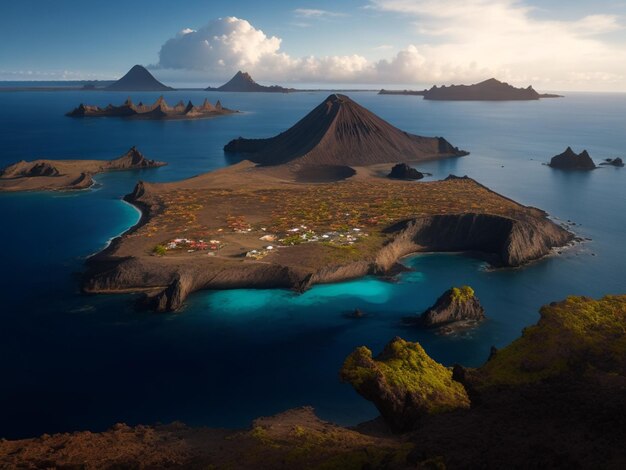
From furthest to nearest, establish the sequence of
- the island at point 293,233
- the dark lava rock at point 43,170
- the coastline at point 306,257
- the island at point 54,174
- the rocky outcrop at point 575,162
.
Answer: the rocky outcrop at point 575,162
the dark lava rock at point 43,170
the island at point 54,174
the island at point 293,233
the coastline at point 306,257

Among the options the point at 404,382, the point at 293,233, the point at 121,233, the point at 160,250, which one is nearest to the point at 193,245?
the point at 160,250

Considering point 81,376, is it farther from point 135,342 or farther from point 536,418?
point 536,418

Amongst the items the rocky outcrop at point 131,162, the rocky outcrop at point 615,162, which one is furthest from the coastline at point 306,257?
the rocky outcrop at point 615,162

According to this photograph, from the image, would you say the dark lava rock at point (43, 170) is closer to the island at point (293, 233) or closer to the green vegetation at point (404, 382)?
the island at point (293, 233)

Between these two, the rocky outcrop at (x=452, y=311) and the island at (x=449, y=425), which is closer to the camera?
the island at (x=449, y=425)

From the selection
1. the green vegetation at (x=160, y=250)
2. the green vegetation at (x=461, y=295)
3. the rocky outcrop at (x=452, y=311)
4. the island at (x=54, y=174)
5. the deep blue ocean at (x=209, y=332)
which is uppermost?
the island at (x=54, y=174)

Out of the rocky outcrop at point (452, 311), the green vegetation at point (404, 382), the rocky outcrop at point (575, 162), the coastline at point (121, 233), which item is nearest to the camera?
the green vegetation at point (404, 382)

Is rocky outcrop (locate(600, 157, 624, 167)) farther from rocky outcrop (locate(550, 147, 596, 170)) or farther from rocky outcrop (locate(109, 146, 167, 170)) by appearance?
rocky outcrop (locate(109, 146, 167, 170))

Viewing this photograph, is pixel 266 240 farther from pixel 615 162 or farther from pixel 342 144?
pixel 615 162
